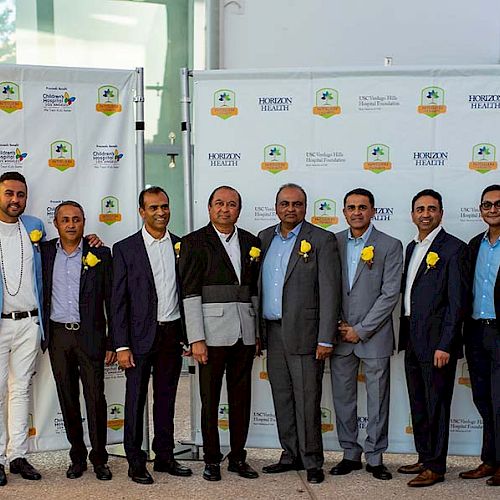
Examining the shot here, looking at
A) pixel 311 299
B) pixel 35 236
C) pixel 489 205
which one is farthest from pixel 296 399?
pixel 35 236

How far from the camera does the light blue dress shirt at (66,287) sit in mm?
4336

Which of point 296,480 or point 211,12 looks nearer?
point 296,480

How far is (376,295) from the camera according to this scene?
14.5ft

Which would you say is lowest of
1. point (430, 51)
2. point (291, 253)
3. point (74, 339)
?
point (74, 339)

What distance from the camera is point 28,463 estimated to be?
14.6 feet

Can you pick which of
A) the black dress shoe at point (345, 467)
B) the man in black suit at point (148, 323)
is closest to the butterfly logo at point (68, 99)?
the man in black suit at point (148, 323)

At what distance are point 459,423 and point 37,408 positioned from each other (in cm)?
269

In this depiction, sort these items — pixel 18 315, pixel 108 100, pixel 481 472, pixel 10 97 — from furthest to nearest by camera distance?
pixel 108 100
pixel 10 97
pixel 481 472
pixel 18 315

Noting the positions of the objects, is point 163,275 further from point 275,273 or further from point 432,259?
point 432,259

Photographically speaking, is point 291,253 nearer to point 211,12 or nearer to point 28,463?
point 28,463

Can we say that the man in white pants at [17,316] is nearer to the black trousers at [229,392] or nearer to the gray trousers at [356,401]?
the black trousers at [229,392]

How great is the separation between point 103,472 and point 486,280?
98.9 inches

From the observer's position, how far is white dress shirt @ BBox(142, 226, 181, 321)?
4336 mm

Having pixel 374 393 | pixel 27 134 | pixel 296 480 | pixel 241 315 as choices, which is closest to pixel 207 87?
pixel 27 134
